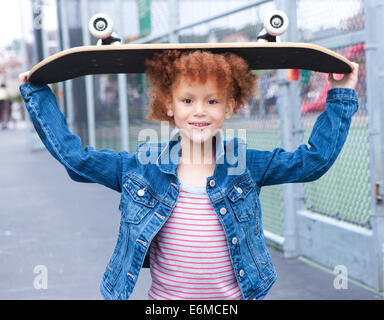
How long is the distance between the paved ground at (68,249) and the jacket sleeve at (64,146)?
1838 mm

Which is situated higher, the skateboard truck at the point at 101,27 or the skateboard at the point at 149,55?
the skateboard truck at the point at 101,27

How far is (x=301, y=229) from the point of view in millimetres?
4656

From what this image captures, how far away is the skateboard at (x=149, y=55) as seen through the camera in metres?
1.88

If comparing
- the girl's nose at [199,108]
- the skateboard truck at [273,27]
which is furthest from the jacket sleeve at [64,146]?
the skateboard truck at [273,27]

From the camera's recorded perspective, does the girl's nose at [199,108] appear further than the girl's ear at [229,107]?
No

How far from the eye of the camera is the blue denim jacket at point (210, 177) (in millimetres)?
2076

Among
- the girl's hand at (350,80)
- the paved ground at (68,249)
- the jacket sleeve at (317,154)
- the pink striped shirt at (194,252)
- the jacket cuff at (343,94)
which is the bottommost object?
the paved ground at (68,249)

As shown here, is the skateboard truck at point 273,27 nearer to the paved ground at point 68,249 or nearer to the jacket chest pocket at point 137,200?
the jacket chest pocket at point 137,200

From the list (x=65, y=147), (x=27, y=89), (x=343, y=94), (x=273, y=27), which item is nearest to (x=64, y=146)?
(x=65, y=147)

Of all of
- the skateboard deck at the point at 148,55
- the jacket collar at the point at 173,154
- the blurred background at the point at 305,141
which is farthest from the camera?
the blurred background at the point at 305,141

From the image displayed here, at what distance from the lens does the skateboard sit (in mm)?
1885

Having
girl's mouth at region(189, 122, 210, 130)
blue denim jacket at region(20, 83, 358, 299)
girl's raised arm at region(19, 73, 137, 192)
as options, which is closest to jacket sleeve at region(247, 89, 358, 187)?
blue denim jacket at region(20, 83, 358, 299)

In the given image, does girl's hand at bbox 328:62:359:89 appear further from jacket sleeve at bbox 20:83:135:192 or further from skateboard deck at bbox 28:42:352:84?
jacket sleeve at bbox 20:83:135:192

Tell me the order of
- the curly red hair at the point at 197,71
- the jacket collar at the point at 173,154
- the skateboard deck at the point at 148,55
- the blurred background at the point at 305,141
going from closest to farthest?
the skateboard deck at the point at 148,55 → the curly red hair at the point at 197,71 → the jacket collar at the point at 173,154 → the blurred background at the point at 305,141
